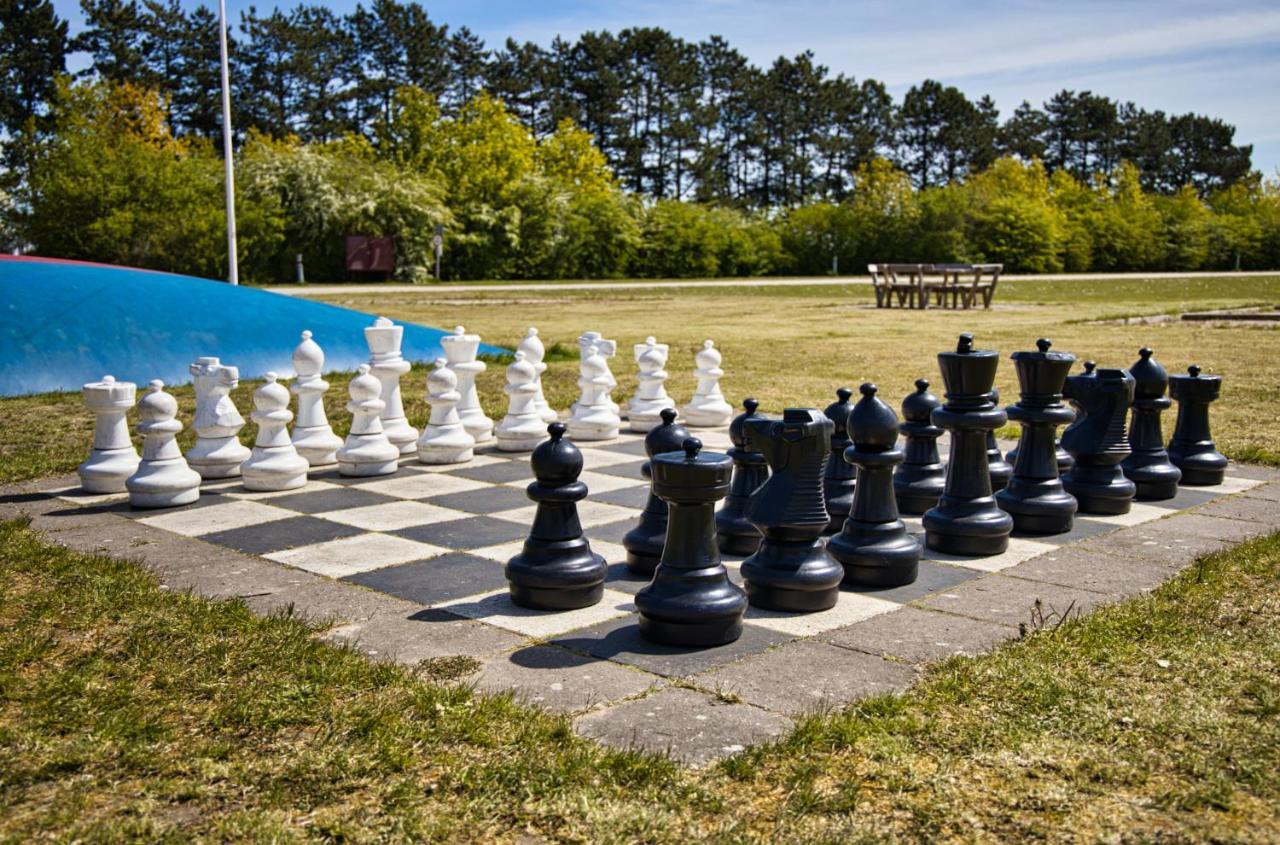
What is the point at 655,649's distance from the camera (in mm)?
3518

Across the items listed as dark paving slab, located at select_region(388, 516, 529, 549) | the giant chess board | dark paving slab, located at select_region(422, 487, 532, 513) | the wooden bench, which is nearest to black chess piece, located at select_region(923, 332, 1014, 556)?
the giant chess board

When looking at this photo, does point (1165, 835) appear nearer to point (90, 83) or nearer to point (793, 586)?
point (793, 586)

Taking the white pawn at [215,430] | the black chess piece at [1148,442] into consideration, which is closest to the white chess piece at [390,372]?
the white pawn at [215,430]

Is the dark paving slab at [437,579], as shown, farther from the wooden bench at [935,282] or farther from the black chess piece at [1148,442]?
the wooden bench at [935,282]

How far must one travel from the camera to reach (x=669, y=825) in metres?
2.40

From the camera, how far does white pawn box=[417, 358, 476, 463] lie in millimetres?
6508

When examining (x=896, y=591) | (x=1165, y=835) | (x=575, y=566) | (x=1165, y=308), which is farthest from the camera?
(x=1165, y=308)

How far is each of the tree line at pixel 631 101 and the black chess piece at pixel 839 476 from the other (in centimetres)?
4265

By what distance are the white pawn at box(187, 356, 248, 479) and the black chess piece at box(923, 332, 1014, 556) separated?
3.38 meters

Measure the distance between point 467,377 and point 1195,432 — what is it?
13.2 ft

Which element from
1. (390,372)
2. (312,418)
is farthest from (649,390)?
(312,418)

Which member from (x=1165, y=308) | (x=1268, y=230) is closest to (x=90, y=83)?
(x=1165, y=308)

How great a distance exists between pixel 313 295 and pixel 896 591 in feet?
80.3

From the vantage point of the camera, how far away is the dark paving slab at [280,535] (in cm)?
471
